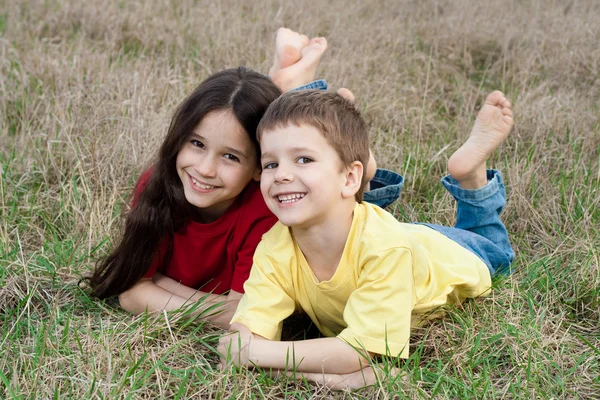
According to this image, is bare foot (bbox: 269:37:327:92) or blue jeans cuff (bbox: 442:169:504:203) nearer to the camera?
blue jeans cuff (bbox: 442:169:504:203)

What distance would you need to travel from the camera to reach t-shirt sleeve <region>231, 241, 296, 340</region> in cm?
229

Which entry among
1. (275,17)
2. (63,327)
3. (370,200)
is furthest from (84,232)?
(275,17)

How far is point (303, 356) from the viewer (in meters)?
2.22

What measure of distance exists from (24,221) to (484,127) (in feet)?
6.88

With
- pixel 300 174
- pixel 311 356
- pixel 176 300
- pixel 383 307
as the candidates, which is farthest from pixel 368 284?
pixel 176 300

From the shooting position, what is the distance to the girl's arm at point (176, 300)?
102 inches

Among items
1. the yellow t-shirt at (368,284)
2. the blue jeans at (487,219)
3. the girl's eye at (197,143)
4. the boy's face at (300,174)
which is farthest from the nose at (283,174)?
the blue jeans at (487,219)

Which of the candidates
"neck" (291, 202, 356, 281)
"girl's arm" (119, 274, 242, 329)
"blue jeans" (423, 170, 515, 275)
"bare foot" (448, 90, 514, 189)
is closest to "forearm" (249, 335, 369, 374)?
"neck" (291, 202, 356, 281)

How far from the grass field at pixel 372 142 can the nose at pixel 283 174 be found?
623mm

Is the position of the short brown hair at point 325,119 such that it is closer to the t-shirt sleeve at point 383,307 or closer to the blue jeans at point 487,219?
the t-shirt sleeve at point 383,307

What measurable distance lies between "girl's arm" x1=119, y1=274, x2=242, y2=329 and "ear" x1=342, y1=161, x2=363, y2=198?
64 centimetres

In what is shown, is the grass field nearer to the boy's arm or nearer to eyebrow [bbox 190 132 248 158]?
the boy's arm

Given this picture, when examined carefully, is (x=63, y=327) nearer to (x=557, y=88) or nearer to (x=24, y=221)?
(x=24, y=221)

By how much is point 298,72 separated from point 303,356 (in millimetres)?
1551
